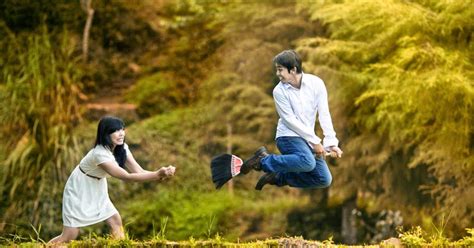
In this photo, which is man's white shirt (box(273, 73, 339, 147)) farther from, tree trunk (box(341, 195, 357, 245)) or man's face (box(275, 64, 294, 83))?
tree trunk (box(341, 195, 357, 245))

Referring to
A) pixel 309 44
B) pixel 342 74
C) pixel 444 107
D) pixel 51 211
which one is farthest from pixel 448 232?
pixel 51 211

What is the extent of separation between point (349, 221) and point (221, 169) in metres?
8.63

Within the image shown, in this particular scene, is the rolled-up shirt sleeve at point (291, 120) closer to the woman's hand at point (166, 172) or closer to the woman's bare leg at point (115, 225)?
the woman's hand at point (166, 172)

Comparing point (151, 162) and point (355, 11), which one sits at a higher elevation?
point (355, 11)

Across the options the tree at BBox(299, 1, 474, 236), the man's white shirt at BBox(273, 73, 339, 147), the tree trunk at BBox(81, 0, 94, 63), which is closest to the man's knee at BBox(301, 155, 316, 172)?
the man's white shirt at BBox(273, 73, 339, 147)

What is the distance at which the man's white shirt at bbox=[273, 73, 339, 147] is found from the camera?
818 centimetres

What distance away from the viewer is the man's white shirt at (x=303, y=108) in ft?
26.8

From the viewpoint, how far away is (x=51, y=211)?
1552 centimetres

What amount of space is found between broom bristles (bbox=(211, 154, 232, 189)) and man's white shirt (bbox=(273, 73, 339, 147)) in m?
0.49

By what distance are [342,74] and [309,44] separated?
44.7 inches

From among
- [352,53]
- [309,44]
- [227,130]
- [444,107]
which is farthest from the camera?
[227,130]

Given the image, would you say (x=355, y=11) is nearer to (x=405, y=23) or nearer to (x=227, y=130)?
(x=405, y=23)

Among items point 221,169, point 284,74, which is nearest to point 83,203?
point 221,169

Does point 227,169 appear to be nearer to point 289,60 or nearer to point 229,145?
point 289,60
